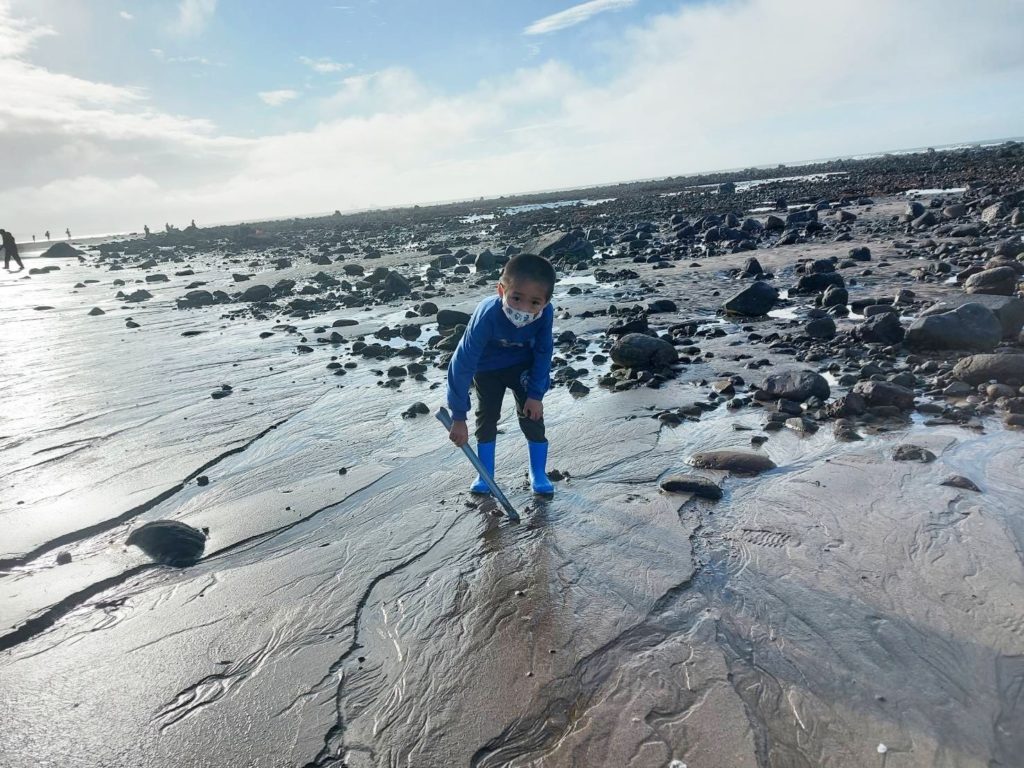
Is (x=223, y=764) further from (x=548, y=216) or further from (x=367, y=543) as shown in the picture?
(x=548, y=216)

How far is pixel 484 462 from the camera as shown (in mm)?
4789

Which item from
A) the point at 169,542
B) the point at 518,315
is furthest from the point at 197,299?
the point at 518,315

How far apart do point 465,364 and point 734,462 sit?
218cm

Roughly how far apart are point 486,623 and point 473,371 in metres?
1.77

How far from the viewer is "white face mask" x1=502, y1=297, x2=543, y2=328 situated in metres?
4.14

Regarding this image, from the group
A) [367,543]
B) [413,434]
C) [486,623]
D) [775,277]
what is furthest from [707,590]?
[775,277]

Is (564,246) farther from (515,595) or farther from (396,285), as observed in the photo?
(515,595)

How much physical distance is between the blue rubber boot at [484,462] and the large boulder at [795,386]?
2933mm

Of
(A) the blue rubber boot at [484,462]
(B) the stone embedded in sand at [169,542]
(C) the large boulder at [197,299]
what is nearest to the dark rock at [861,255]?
(A) the blue rubber boot at [484,462]

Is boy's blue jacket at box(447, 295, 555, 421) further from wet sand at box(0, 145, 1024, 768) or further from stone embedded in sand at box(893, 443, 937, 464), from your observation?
stone embedded in sand at box(893, 443, 937, 464)

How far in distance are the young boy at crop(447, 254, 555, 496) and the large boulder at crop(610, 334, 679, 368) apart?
9.44ft

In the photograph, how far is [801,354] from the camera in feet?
24.5

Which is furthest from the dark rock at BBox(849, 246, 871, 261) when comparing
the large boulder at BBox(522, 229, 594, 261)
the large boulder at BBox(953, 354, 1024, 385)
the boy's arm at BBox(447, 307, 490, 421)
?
the boy's arm at BBox(447, 307, 490, 421)

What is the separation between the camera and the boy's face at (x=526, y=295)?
399cm
